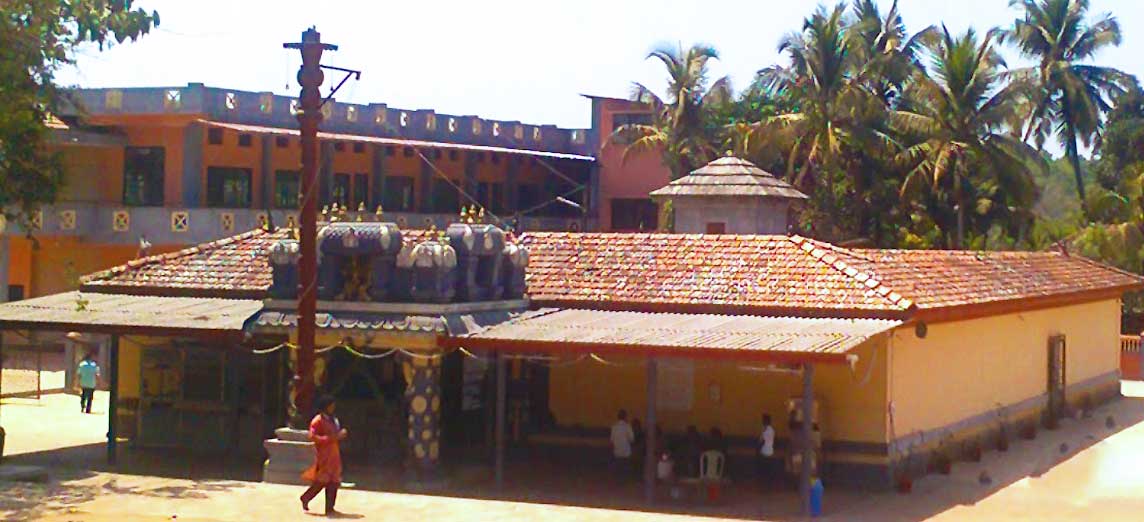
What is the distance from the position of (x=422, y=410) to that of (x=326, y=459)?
290 centimetres

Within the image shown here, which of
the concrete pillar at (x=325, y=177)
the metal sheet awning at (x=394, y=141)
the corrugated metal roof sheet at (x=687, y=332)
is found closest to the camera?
the corrugated metal roof sheet at (x=687, y=332)

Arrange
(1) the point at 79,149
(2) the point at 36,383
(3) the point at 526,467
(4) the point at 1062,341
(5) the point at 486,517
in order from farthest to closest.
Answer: (1) the point at 79,149, (2) the point at 36,383, (4) the point at 1062,341, (3) the point at 526,467, (5) the point at 486,517

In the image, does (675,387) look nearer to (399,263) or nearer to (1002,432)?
(399,263)

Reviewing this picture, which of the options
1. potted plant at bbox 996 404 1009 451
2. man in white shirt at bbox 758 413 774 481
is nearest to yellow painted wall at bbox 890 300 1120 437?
potted plant at bbox 996 404 1009 451

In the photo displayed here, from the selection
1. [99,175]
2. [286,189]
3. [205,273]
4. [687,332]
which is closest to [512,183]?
[286,189]

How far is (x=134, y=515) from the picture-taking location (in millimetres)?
21312

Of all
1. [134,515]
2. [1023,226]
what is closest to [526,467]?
[134,515]

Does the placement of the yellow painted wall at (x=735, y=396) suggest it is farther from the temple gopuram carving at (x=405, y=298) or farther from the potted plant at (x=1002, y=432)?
the potted plant at (x=1002, y=432)

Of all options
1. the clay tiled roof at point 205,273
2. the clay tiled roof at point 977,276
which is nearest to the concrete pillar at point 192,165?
the clay tiled roof at point 205,273

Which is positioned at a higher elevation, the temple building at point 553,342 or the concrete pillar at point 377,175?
the concrete pillar at point 377,175

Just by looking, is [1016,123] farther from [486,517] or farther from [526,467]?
[486,517]

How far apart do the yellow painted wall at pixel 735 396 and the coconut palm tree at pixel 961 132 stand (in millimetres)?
25542

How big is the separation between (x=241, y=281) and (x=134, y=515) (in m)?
6.50

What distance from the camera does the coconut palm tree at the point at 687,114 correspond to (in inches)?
2100
